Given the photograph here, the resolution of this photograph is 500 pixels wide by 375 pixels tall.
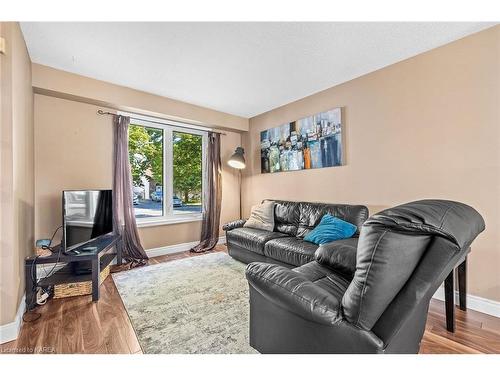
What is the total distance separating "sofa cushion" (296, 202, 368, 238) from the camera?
8.77ft

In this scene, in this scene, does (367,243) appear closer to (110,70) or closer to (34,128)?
(110,70)

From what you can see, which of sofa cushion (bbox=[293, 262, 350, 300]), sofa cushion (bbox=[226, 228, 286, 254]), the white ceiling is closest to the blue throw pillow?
sofa cushion (bbox=[226, 228, 286, 254])

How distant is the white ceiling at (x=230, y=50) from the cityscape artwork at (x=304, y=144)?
1.72 ft

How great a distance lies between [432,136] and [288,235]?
76.2 inches

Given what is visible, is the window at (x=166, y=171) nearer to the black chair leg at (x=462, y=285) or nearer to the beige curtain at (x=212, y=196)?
the beige curtain at (x=212, y=196)

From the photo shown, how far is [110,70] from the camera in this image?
8.80ft

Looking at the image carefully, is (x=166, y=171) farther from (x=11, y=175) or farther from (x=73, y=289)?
(x=11, y=175)

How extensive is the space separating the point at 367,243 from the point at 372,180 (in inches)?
84.4

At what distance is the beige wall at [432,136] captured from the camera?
2.01m

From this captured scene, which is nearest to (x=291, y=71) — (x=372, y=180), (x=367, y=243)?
(x=372, y=180)

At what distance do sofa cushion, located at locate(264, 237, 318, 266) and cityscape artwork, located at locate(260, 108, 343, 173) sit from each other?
126 cm

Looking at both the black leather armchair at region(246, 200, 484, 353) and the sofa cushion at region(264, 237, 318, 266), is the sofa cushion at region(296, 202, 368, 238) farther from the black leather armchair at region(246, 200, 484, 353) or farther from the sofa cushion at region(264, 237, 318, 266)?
the black leather armchair at region(246, 200, 484, 353)

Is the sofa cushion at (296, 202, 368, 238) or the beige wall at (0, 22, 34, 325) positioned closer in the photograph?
the beige wall at (0, 22, 34, 325)

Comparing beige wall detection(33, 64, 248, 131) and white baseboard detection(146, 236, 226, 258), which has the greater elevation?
beige wall detection(33, 64, 248, 131)
